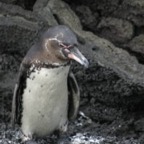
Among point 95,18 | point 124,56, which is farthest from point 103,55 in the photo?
point 95,18

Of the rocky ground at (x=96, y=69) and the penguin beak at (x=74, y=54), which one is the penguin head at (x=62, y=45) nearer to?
the penguin beak at (x=74, y=54)

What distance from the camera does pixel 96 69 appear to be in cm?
454

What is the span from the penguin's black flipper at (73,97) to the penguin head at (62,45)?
0.33m

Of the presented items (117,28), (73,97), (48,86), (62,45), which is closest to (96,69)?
(73,97)

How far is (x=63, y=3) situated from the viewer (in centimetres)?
488

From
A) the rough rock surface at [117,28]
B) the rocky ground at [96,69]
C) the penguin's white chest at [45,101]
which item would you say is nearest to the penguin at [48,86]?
the penguin's white chest at [45,101]

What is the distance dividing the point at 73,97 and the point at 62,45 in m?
0.57

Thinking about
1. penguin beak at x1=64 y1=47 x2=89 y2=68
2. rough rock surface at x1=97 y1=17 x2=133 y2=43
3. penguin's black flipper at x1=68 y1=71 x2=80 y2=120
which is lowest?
penguin's black flipper at x1=68 y1=71 x2=80 y2=120

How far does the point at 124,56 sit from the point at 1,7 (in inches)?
35.2

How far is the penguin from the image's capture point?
3889 millimetres

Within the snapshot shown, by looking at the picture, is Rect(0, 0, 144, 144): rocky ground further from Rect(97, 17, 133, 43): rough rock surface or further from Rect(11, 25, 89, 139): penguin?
Rect(11, 25, 89, 139): penguin

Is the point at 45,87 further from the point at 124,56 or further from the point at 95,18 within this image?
the point at 95,18

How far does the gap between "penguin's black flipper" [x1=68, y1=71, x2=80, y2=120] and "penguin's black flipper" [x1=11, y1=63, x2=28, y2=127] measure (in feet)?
0.95

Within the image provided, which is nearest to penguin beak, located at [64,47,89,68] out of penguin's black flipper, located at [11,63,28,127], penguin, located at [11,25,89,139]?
penguin, located at [11,25,89,139]
